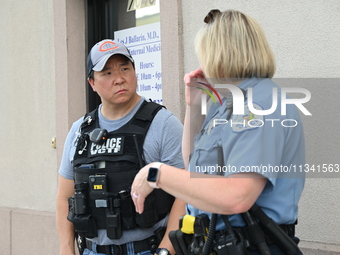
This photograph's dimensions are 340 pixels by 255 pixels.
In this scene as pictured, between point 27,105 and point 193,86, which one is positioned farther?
point 27,105

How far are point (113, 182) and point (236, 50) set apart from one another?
1125 millimetres

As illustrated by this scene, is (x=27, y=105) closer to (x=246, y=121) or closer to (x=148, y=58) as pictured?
(x=148, y=58)

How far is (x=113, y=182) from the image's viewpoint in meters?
2.85

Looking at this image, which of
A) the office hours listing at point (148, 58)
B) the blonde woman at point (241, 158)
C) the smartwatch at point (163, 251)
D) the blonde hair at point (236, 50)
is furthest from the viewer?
the office hours listing at point (148, 58)

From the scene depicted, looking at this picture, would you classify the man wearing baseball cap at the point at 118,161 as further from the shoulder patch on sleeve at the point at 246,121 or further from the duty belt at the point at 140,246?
the shoulder patch on sleeve at the point at 246,121

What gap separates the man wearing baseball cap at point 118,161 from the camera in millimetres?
2818

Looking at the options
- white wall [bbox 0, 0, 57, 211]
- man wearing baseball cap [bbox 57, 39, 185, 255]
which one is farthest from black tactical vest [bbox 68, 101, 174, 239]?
white wall [bbox 0, 0, 57, 211]

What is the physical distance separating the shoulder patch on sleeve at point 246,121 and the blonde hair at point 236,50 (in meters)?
0.15

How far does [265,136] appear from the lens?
189 cm

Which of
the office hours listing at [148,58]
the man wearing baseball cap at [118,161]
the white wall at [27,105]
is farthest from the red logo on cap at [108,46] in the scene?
the white wall at [27,105]

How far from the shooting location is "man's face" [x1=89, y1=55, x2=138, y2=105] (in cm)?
295

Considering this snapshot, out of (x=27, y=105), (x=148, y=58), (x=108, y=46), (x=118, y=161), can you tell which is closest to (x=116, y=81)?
(x=108, y=46)

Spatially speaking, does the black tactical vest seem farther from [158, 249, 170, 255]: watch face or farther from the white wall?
the white wall

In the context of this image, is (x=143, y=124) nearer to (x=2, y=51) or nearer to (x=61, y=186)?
(x=61, y=186)
